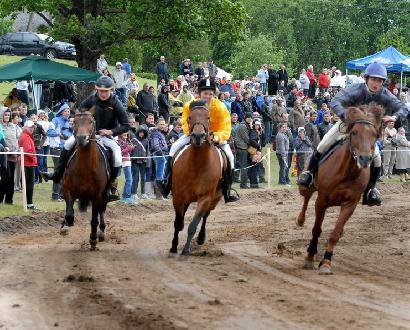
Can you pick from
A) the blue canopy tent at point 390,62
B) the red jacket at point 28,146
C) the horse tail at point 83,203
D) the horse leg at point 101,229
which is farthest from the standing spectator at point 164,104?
the horse tail at point 83,203

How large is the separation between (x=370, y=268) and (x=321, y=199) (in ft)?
4.17

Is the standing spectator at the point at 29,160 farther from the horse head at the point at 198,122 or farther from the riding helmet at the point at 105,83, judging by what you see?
the horse head at the point at 198,122

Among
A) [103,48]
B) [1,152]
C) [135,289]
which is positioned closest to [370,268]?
[135,289]

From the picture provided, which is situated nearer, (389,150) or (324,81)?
(389,150)

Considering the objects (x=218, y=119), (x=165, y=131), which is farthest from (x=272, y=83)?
(x=218, y=119)

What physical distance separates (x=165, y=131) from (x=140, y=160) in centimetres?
160

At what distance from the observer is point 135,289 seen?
11.6m

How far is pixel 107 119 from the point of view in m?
16.6

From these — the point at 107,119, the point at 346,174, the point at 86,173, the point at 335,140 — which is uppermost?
the point at 107,119

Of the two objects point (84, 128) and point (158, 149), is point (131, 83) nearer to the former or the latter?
point (158, 149)

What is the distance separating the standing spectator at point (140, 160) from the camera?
24.5 m

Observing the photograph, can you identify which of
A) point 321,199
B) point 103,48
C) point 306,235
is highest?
point 103,48

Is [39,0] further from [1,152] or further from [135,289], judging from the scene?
[135,289]

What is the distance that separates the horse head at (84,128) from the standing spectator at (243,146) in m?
13.1
